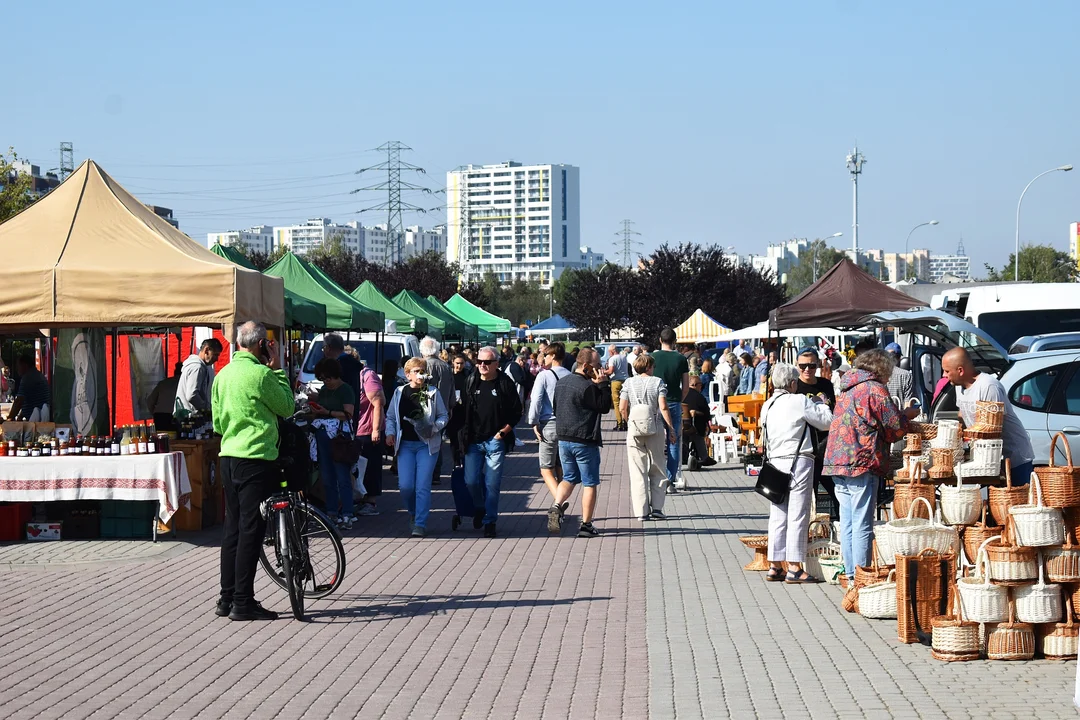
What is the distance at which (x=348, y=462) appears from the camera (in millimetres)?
13047

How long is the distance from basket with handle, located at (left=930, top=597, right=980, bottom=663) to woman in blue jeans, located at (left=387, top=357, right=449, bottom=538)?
614cm

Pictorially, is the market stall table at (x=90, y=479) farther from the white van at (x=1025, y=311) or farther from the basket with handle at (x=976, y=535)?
the white van at (x=1025, y=311)

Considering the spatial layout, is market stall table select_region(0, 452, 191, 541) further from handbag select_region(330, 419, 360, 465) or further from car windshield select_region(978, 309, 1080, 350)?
car windshield select_region(978, 309, 1080, 350)

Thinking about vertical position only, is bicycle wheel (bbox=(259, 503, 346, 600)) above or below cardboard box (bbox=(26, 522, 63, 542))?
above

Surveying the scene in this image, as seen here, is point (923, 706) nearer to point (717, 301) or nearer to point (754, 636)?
point (754, 636)

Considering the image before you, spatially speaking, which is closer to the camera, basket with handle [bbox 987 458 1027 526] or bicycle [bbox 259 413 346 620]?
basket with handle [bbox 987 458 1027 526]

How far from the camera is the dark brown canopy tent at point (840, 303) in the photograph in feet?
71.1

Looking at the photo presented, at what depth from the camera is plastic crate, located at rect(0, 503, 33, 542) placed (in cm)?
1223

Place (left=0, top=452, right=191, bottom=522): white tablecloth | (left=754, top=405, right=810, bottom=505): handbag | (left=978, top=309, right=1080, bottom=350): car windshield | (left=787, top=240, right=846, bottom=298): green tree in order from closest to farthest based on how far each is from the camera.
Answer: (left=754, top=405, right=810, bottom=505): handbag, (left=0, top=452, right=191, bottom=522): white tablecloth, (left=978, top=309, right=1080, bottom=350): car windshield, (left=787, top=240, right=846, bottom=298): green tree

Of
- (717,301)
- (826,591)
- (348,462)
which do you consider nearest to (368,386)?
(348,462)

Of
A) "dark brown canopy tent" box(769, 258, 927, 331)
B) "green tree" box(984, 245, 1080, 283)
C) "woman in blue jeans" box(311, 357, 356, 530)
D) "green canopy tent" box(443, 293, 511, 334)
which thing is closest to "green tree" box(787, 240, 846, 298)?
"green tree" box(984, 245, 1080, 283)

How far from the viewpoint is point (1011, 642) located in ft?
24.0

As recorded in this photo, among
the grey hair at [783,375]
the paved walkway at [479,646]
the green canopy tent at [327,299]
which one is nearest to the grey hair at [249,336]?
the paved walkway at [479,646]

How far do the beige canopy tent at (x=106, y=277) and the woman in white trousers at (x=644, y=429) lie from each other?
4.07m
